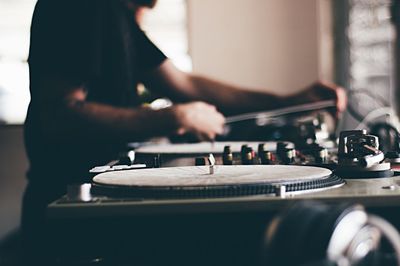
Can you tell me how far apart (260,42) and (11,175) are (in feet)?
6.57

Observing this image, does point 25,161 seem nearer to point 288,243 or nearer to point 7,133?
point 7,133

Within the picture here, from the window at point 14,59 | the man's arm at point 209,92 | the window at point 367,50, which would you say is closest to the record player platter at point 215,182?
the man's arm at point 209,92

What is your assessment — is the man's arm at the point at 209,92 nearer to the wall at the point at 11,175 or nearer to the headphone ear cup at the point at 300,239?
the headphone ear cup at the point at 300,239

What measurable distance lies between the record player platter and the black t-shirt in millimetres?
613

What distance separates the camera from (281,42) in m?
4.90

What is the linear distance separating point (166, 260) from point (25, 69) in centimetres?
376

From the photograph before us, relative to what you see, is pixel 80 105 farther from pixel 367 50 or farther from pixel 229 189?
pixel 367 50

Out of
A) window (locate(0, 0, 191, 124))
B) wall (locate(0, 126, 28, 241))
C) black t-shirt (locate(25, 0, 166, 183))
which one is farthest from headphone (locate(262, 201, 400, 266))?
window (locate(0, 0, 191, 124))

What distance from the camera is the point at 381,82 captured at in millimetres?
5051

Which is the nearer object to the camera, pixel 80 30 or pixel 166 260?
pixel 166 260

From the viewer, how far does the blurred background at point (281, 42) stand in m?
4.79

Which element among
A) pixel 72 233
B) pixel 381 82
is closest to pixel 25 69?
pixel 381 82

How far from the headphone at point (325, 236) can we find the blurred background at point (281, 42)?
161 inches

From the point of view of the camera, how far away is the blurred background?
4.79 metres
